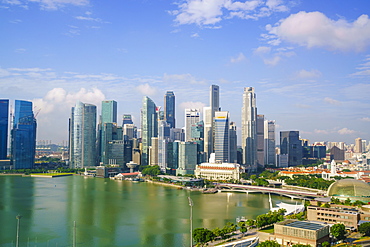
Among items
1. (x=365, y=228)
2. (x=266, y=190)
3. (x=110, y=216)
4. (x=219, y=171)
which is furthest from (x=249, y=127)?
(x=365, y=228)

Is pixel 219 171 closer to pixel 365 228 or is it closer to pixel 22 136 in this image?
pixel 22 136

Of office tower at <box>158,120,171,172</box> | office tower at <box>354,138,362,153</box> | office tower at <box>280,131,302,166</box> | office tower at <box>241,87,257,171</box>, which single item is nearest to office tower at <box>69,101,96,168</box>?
office tower at <box>158,120,171,172</box>

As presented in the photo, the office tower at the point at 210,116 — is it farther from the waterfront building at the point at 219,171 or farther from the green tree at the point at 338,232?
the green tree at the point at 338,232

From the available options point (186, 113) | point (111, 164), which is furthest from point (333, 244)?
point (186, 113)

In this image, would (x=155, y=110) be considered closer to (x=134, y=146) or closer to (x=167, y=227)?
(x=134, y=146)

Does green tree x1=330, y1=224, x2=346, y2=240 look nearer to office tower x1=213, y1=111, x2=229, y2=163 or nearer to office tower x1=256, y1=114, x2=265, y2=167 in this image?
office tower x1=213, y1=111, x2=229, y2=163

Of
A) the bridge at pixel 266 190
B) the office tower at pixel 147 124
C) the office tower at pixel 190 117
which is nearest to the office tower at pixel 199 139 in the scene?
the office tower at pixel 190 117
